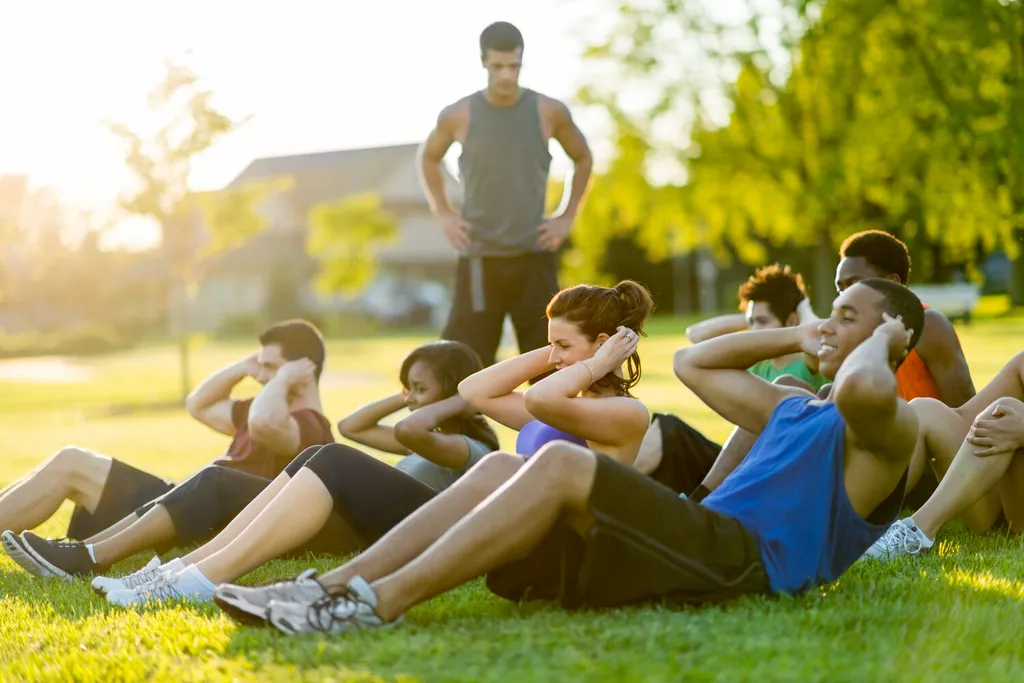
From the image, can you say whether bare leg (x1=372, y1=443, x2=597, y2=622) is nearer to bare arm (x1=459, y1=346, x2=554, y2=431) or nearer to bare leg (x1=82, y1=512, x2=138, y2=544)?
bare arm (x1=459, y1=346, x2=554, y2=431)

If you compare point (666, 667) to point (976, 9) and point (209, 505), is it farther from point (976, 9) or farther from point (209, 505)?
point (976, 9)

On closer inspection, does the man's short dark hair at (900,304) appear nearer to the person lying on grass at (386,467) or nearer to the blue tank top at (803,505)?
the blue tank top at (803,505)

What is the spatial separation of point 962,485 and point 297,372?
335 cm

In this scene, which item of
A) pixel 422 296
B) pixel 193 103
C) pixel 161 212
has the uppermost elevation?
pixel 193 103

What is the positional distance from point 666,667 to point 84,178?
87.6 feet

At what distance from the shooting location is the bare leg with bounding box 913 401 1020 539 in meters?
5.39

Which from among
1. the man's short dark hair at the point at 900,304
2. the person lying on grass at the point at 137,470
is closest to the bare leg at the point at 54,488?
the person lying on grass at the point at 137,470

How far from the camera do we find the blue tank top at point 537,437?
15.6ft

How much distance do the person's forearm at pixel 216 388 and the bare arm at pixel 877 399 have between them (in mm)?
4133

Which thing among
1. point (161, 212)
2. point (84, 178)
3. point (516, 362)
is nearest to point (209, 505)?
point (516, 362)

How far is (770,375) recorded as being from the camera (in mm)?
7195

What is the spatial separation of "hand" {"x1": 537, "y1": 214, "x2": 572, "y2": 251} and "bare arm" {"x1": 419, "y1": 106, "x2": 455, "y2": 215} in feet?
2.24

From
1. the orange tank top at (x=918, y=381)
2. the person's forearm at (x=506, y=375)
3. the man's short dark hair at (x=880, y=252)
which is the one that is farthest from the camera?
the orange tank top at (x=918, y=381)

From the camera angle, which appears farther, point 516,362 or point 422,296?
point 422,296
